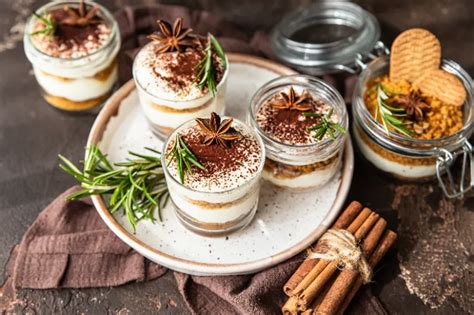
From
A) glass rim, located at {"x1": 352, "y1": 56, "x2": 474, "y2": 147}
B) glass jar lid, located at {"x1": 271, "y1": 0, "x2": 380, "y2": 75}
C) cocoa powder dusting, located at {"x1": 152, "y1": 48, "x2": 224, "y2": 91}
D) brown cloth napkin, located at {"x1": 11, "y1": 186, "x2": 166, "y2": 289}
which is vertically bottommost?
brown cloth napkin, located at {"x1": 11, "y1": 186, "x2": 166, "y2": 289}

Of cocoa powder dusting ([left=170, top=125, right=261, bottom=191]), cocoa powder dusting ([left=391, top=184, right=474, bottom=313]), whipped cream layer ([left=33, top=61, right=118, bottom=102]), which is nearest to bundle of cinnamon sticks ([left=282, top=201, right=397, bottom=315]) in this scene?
A: cocoa powder dusting ([left=391, top=184, right=474, bottom=313])

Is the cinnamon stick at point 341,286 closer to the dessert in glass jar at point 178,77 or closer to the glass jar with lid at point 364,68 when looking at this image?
the glass jar with lid at point 364,68

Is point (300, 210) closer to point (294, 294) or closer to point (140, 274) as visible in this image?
point (294, 294)

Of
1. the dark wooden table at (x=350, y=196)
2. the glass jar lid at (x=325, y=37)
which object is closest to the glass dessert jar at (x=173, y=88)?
the dark wooden table at (x=350, y=196)

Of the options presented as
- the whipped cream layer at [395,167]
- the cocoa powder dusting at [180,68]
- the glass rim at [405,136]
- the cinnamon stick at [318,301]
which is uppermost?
the cocoa powder dusting at [180,68]

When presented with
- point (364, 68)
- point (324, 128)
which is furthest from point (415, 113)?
point (324, 128)

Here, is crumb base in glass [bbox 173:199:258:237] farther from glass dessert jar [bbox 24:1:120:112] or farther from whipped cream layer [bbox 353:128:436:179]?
glass dessert jar [bbox 24:1:120:112]
